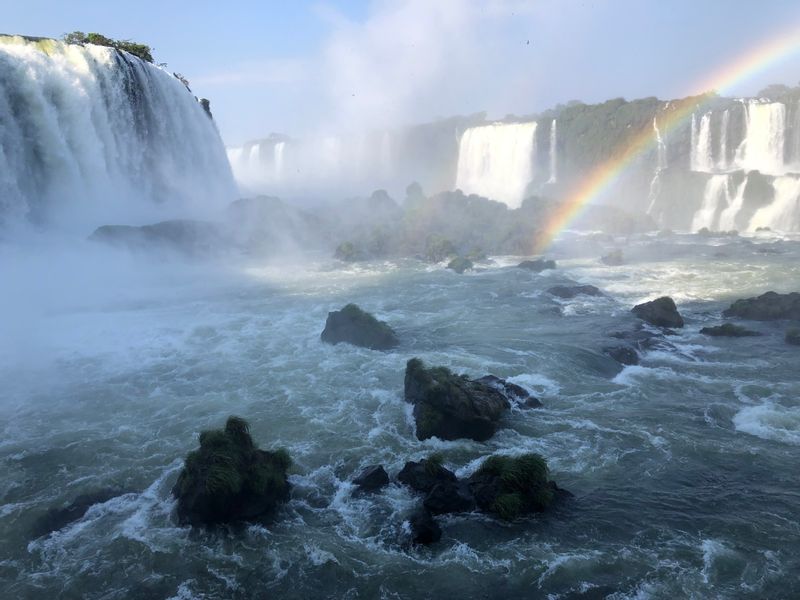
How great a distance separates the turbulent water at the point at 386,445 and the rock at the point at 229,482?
1.29 ft

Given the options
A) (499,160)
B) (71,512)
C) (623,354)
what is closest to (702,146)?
(499,160)

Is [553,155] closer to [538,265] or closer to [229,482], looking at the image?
[538,265]

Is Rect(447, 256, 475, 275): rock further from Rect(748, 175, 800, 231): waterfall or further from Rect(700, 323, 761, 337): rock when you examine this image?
Rect(748, 175, 800, 231): waterfall

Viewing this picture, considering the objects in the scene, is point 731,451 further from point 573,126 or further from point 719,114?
point 573,126

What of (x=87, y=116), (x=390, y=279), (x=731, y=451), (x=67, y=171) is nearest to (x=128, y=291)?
(x=67, y=171)

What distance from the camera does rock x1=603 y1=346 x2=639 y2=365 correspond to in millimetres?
Answer: 18422

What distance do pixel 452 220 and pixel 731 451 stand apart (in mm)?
32257

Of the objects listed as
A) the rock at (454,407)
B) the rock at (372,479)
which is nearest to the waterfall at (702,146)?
the rock at (454,407)

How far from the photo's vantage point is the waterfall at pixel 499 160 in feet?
196

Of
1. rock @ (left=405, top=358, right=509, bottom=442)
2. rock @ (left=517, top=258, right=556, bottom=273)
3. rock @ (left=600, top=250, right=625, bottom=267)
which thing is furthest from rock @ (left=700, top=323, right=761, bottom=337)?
rock @ (left=600, top=250, right=625, bottom=267)

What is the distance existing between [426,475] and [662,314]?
1409cm

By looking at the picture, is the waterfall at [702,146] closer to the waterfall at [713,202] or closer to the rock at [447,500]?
the waterfall at [713,202]

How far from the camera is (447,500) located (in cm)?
1113

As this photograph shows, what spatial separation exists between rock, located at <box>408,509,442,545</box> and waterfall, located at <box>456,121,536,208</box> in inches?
2025
